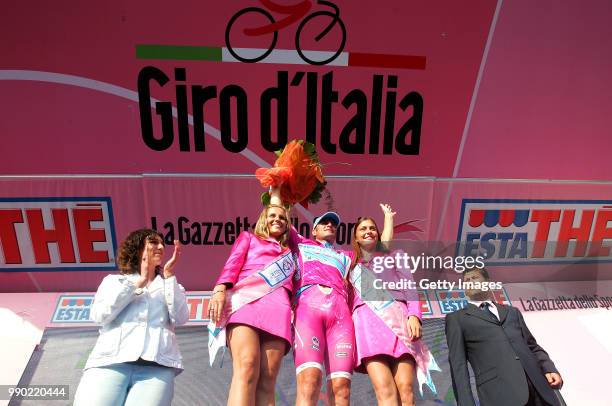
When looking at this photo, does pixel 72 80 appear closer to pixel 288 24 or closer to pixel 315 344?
pixel 288 24

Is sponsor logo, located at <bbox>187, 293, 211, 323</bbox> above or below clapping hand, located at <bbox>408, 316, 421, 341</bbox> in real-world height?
below

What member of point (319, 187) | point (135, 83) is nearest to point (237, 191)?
point (319, 187)

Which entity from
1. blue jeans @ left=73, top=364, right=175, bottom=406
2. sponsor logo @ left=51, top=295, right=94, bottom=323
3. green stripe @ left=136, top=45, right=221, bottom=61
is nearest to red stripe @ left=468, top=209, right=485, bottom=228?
green stripe @ left=136, top=45, right=221, bottom=61

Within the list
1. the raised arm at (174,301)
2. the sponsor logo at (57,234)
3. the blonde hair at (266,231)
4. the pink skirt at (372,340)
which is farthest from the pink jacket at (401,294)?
the sponsor logo at (57,234)

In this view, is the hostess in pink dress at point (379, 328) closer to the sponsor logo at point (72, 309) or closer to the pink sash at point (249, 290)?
the pink sash at point (249, 290)

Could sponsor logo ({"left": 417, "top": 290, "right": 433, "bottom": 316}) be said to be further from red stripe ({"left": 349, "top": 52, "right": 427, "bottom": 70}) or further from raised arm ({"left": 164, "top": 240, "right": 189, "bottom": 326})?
raised arm ({"left": 164, "top": 240, "right": 189, "bottom": 326})

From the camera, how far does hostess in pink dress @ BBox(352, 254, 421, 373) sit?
3.58 metres

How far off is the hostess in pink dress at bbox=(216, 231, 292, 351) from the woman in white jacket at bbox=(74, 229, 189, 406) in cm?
38

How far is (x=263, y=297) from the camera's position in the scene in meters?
3.67

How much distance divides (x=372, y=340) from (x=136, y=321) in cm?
154

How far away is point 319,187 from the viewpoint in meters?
4.48

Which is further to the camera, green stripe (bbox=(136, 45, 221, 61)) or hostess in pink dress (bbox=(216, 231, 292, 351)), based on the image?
green stripe (bbox=(136, 45, 221, 61))

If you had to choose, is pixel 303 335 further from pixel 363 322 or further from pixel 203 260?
pixel 203 260

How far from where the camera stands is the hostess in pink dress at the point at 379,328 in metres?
3.58
